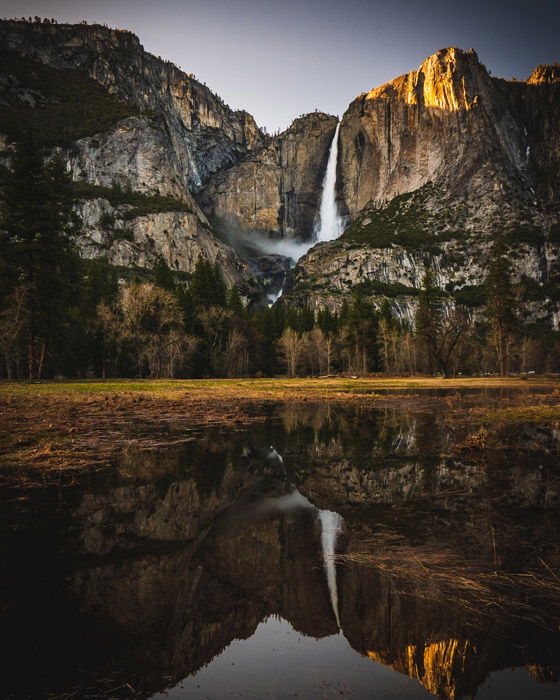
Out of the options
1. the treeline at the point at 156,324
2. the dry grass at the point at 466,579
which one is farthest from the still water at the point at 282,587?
the treeline at the point at 156,324

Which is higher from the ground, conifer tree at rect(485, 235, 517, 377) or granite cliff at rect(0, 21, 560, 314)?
granite cliff at rect(0, 21, 560, 314)

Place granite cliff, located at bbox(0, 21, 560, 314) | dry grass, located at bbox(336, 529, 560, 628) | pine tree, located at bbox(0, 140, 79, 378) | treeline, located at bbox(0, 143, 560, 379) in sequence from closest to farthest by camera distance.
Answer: dry grass, located at bbox(336, 529, 560, 628), pine tree, located at bbox(0, 140, 79, 378), treeline, located at bbox(0, 143, 560, 379), granite cliff, located at bbox(0, 21, 560, 314)

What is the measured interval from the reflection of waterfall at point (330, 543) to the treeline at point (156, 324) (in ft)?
121

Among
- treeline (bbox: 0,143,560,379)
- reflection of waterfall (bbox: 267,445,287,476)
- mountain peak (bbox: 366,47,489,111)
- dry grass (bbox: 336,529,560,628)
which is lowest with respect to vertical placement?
reflection of waterfall (bbox: 267,445,287,476)

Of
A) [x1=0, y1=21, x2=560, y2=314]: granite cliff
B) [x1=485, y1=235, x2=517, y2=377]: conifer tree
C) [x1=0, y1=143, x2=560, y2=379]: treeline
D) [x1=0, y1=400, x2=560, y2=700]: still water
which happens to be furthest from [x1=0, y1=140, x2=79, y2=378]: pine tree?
[x1=0, y1=21, x2=560, y2=314]: granite cliff

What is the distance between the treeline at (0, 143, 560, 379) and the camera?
36.4 meters

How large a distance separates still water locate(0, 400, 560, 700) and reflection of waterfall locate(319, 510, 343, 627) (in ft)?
0.06

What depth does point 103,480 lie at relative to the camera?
22.3ft

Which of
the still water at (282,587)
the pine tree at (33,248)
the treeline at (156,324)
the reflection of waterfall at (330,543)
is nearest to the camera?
the still water at (282,587)

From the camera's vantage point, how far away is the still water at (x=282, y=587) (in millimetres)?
2477

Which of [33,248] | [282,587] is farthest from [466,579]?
[33,248]

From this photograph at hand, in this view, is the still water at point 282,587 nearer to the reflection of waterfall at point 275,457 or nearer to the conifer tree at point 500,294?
the reflection of waterfall at point 275,457

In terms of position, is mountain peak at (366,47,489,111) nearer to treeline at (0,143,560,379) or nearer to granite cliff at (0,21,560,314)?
granite cliff at (0,21,560,314)

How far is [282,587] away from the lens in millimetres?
3627
